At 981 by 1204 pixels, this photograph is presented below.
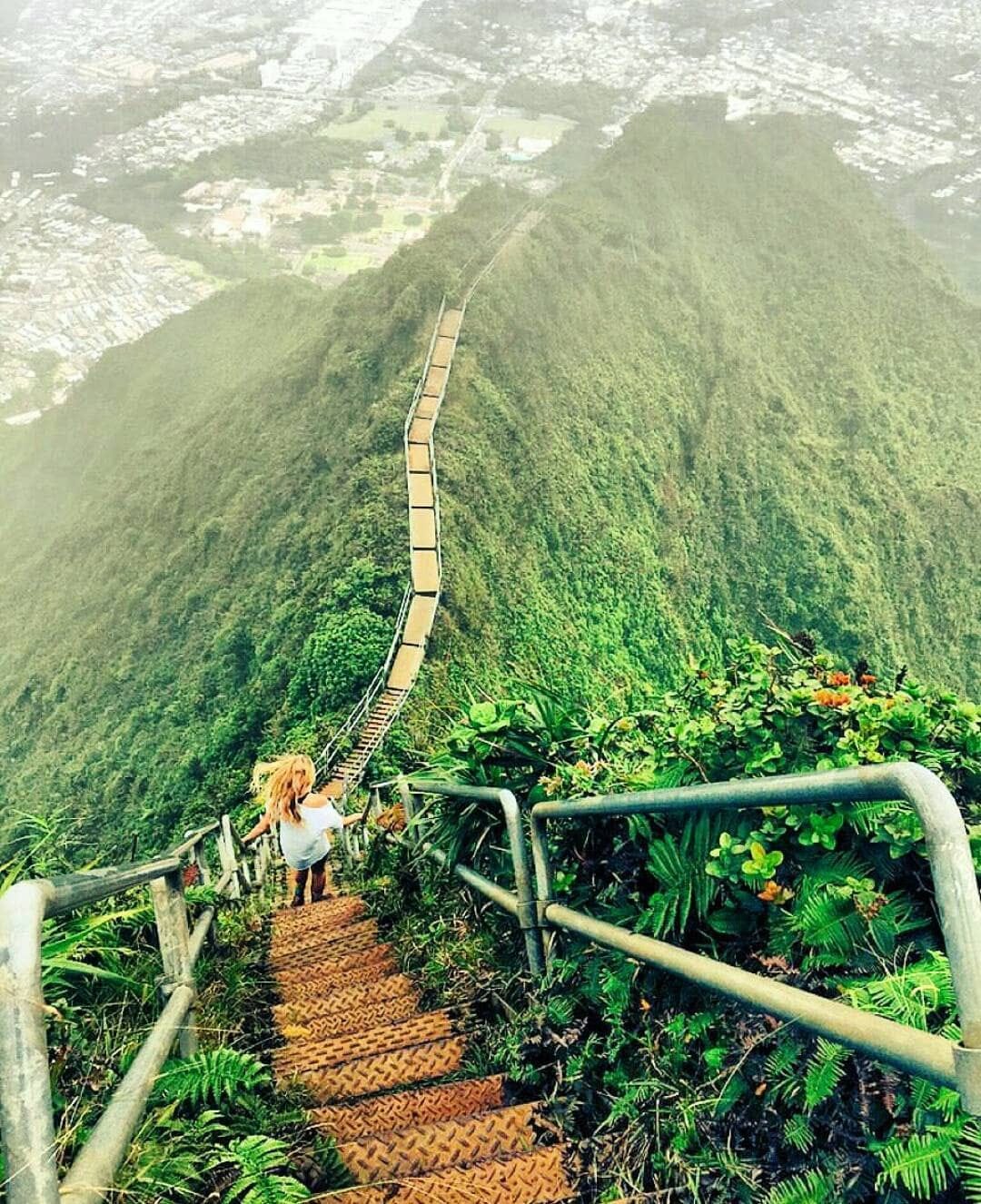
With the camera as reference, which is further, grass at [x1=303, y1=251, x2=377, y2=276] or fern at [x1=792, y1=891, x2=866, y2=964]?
grass at [x1=303, y1=251, x2=377, y2=276]

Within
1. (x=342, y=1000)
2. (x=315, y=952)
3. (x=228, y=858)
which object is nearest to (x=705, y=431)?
(x=228, y=858)

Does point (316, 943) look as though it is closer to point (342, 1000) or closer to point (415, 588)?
point (342, 1000)

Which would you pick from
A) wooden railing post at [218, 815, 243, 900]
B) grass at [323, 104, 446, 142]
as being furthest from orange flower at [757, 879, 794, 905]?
grass at [323, 104, 446, 142]

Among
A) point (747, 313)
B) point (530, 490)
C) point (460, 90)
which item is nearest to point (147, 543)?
point (530, 490)

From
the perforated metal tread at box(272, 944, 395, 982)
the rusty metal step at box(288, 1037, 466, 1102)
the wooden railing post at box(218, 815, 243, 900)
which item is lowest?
the wooden railing post at box(218, 815, 243, 900)

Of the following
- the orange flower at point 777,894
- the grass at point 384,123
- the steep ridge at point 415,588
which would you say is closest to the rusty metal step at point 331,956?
the orange flower at point 777,894

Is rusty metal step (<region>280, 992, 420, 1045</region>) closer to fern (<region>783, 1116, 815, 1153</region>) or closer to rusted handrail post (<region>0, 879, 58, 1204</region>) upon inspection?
fern (<region>783, 1116, 815, 1153</region>)
